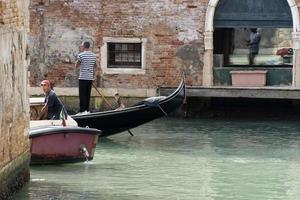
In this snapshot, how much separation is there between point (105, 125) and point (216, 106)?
3472mm

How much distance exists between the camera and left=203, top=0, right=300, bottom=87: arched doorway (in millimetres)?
11422

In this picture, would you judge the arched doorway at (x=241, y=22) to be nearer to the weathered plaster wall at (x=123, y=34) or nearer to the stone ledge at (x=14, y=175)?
the weathered plaster wall at (x=123, y=34)

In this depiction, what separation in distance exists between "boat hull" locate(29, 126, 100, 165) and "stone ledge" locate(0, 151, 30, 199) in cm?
53

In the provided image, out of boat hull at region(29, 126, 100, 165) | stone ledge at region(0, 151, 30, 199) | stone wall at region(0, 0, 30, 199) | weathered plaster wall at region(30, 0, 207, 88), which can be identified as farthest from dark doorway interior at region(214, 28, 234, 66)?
stone ledge at region(0, 151, 30, 199)

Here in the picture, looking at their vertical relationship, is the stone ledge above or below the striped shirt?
below

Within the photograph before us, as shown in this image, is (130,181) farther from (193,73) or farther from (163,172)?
(193,73)

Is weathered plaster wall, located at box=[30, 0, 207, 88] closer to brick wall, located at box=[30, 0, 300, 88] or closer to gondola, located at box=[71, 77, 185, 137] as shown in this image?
brick wall, located at box=[30, 0, 300, 88]

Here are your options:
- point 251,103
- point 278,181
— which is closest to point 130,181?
point 278,181

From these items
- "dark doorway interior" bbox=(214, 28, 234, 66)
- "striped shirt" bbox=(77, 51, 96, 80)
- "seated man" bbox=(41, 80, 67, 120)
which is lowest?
"seated man" bbox=(41, 80, 67, 120)

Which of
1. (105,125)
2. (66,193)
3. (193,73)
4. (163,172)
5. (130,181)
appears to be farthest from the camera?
(193,73)

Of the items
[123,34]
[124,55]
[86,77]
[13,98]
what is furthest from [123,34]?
[13,98]

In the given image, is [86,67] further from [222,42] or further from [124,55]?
[222,42]

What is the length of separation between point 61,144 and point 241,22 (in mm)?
4992

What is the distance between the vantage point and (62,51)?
11.9m
